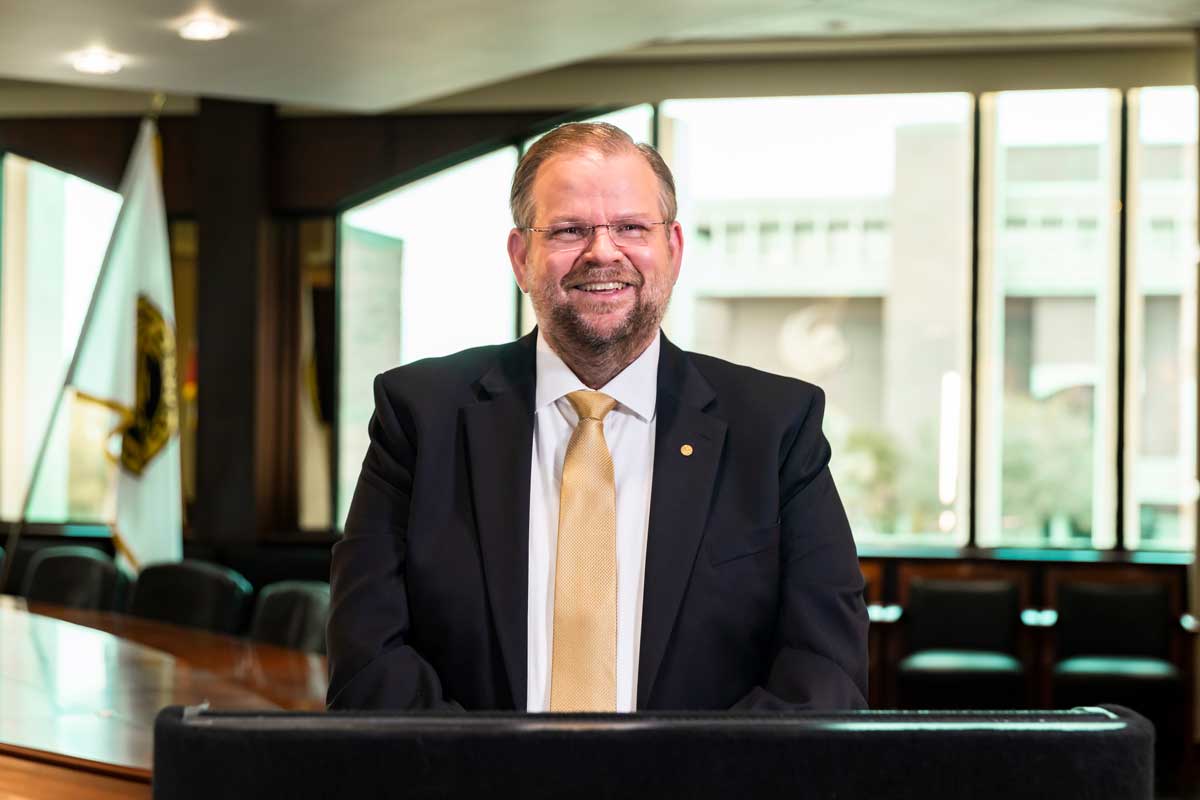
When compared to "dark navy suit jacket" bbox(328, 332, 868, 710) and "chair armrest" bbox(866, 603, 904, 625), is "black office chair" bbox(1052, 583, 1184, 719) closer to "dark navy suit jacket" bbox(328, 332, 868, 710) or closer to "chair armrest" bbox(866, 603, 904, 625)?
"chair armrest" bbox(866, 603, 904, 625)

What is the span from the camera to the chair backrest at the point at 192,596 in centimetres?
565

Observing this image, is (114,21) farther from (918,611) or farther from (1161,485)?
(1161,485)

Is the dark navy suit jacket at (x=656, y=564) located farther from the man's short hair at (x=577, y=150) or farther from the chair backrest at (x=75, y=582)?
the chair backrest at (x=75, y=582)

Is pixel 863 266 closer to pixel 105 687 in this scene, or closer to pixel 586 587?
pixel 105 687

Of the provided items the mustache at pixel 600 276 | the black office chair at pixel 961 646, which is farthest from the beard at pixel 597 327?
the black office chair at pixel 961 646

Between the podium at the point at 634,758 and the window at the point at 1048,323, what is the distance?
7.79 metres

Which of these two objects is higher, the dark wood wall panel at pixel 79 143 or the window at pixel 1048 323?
the dark wood wall panel at pixel 79 143

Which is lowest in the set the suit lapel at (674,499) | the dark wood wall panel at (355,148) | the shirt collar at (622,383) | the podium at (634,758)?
the podium at (634,758)

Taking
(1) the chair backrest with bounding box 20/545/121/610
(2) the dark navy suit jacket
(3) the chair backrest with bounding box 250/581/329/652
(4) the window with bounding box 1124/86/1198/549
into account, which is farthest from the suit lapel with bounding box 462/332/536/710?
(4) the window with bounding box 1124/86/1198/549

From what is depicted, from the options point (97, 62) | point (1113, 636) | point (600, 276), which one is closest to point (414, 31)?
point (97, 62)

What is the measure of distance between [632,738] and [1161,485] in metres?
8.06

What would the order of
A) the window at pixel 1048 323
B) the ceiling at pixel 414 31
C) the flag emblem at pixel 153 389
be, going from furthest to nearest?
the window at pixel 1048 323 < the flag emblem at pixel 153 389 < the ceiling at pixel 414 31

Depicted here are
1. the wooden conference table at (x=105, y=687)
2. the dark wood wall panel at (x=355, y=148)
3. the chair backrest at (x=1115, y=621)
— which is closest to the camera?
the wooden conference table at (x=105, y=687)

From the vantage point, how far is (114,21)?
589cm
